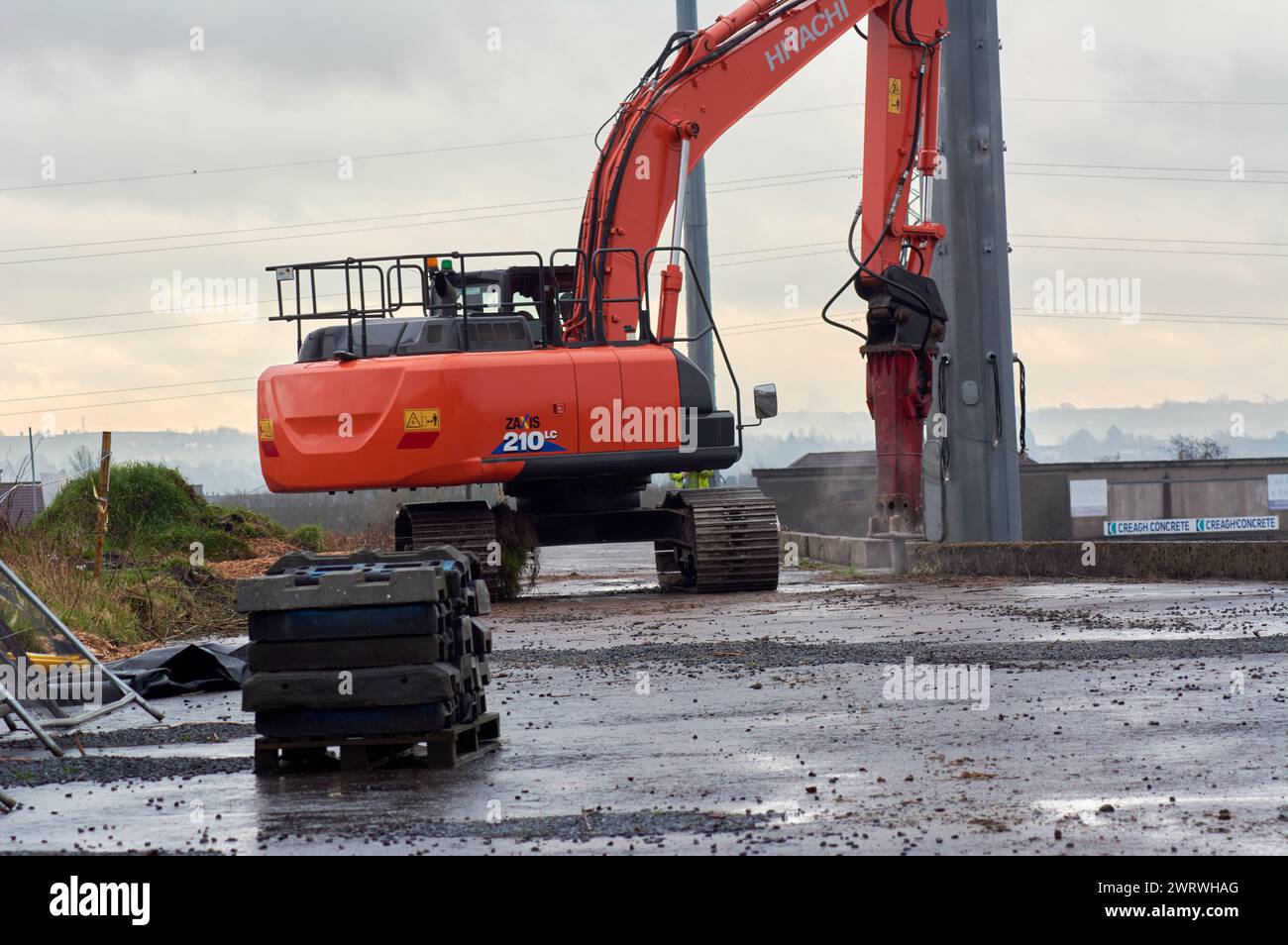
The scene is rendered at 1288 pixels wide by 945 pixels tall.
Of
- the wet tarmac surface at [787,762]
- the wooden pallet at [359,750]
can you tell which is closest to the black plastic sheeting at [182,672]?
the wet tarmac surface at [787,762]

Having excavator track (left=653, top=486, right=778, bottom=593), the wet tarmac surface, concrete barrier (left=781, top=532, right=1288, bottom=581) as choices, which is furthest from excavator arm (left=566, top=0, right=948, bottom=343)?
the wet tarmac surface

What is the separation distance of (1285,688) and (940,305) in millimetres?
11676

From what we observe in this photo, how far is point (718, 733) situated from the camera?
367 inches

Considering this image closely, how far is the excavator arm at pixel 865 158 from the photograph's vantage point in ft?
67.6

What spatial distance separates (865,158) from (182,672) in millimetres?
11771

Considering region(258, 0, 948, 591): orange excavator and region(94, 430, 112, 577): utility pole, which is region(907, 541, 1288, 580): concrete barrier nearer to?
region(258, 0, 948, 591): orange excavator

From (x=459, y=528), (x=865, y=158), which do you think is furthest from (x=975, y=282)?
(x=459, y=528)

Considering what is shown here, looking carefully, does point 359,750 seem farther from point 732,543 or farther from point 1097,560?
point 1097,560

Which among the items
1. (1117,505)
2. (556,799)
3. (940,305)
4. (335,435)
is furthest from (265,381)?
(1117,505)

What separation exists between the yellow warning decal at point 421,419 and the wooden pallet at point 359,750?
31.7 ft

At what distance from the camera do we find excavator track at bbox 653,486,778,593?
20094 millimetres

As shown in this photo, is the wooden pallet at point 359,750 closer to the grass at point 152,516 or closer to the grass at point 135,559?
the grass at point 135,559

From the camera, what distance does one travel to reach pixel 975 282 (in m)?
22.6
